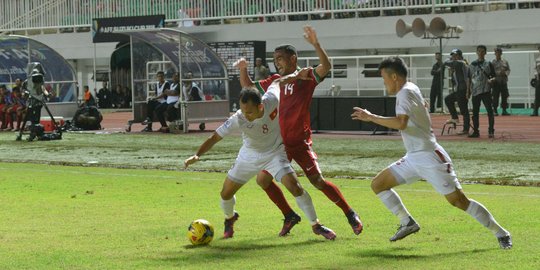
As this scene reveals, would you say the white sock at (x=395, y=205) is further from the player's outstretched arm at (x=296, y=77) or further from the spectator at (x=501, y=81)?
the spectator at (x=501, y=81)

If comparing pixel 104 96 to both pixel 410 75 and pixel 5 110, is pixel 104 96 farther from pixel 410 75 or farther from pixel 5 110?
pixel 5 110

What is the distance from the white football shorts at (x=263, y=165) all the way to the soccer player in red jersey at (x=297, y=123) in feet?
0.96

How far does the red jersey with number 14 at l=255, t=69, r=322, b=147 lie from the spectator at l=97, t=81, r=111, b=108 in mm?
42290

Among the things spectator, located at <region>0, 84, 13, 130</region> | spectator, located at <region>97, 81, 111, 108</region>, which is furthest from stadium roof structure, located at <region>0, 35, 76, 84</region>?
spectator, located at <region>97, 81, 111, 108</region>

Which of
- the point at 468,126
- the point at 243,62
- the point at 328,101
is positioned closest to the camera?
the point at 243,62

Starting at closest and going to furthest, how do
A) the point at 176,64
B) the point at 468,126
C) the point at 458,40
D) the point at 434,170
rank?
the point at 434,170 < the point at 468,126 < the point at 176,64 < the point at 458,40

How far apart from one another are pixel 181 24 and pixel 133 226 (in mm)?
39448

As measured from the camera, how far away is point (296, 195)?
11430 mm

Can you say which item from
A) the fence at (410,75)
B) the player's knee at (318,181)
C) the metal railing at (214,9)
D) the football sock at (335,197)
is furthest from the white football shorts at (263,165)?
the metal railing at (214,9)

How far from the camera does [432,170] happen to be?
34.2 ft

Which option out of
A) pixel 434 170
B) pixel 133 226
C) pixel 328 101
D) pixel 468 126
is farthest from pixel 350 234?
pixel 328 101

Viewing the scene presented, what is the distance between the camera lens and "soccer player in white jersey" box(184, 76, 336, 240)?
1130cm

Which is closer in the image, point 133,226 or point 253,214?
point 133,226

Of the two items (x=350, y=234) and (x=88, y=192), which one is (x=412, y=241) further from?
(x=88, y=192)
